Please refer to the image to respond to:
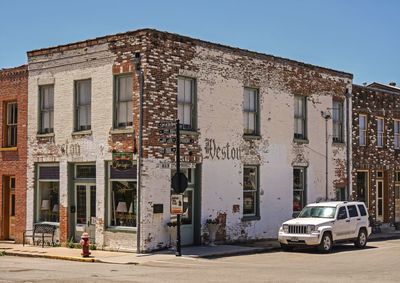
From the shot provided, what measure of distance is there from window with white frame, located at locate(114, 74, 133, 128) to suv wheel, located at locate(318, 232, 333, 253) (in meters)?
7.79

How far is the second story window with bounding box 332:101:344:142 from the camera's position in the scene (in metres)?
32.7

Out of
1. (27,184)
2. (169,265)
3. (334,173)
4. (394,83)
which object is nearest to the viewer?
(169,265)

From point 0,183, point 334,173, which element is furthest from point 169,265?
point 334,173

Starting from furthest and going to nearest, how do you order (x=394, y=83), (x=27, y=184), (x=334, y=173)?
(x=394, y=83) < (x=334, y=173) < (x=27, y=184)

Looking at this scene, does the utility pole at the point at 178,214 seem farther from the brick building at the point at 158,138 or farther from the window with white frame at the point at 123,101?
the window with white frame at the point at 123,101

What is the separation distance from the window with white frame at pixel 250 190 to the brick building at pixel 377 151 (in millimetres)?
7907

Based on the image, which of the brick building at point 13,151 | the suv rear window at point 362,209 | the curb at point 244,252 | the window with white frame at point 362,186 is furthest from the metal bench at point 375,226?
the brick building at point 13,151

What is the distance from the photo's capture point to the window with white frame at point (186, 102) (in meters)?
24.8

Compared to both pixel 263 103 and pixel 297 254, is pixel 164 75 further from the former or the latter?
pixel 297 254

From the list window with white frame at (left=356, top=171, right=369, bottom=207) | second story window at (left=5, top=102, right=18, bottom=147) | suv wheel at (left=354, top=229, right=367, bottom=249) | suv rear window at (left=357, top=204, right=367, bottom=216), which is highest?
second story window at (left=5, top=102, right=18, bottom=147)

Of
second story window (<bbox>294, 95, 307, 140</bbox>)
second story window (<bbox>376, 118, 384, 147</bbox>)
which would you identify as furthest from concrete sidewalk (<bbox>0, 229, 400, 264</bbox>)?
second story window (<bbox>376, 118, 384, 147</bbox>)

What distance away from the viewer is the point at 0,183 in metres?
29.0

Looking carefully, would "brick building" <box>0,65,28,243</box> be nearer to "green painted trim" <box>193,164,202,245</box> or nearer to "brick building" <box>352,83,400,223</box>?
"green painted trim" <box>193,164,202,245</box>

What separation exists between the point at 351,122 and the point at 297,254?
38.7 feet
